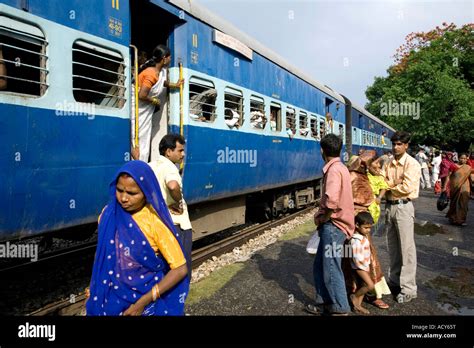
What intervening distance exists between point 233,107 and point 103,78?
8.99 ft

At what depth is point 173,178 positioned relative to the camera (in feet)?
11.4

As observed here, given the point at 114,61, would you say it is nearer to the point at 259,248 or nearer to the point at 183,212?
the point at 183,212

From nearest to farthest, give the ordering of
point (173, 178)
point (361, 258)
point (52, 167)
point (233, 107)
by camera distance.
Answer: point (52, 167) → point (173, 178) → point (361, 258) → point (233, 107)

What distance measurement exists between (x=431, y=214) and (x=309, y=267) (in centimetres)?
663

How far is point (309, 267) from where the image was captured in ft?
18.1

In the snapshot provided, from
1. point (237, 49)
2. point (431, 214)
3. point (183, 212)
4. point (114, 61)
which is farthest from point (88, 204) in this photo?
point (431, 214)

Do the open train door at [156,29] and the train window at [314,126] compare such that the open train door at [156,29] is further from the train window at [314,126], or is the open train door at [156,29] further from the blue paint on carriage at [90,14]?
the train window at [314,126]

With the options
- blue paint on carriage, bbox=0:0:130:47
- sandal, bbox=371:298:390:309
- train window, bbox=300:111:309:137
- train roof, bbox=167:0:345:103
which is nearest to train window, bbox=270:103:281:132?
train roof, bbox=167:0:345:103

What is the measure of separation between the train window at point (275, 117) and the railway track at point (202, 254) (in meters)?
2.17

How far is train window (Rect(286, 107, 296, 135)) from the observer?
8859 mm

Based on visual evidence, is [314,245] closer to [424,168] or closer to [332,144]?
[332,144]

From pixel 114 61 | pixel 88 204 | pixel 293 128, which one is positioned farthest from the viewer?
pixel 293 128

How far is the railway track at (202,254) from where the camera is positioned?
3777 mm

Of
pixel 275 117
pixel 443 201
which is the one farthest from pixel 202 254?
pixel 443 201
